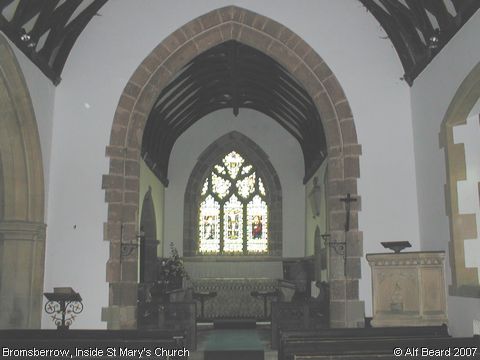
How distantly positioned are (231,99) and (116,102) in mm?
5861

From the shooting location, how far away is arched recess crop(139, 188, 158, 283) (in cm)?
1265

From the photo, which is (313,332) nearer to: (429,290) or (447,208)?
(429,290)

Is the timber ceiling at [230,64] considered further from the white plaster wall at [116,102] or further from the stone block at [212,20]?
the stone block at [212,20]

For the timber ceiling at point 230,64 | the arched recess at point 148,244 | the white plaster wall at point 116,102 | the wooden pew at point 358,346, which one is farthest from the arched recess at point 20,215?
the arched recess at point 148,244

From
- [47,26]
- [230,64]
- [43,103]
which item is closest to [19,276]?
[43,103]

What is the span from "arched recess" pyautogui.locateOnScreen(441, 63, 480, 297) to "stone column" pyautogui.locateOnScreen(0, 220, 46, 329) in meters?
4.75

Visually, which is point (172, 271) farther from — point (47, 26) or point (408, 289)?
point (408, 289)

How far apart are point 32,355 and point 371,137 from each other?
5.08 metres

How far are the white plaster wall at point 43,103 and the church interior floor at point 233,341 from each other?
3.39 meters

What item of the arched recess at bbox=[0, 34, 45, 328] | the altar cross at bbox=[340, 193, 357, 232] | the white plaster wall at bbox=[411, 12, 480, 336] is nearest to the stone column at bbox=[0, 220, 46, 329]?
the arched recess at bbox=[0, 34, 45, 328]

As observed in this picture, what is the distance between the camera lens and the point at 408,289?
6.36 metres

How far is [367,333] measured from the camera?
535 centimetres

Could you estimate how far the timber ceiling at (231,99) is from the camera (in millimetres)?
10672

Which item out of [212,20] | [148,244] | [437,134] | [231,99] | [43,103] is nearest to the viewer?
[437,134]
